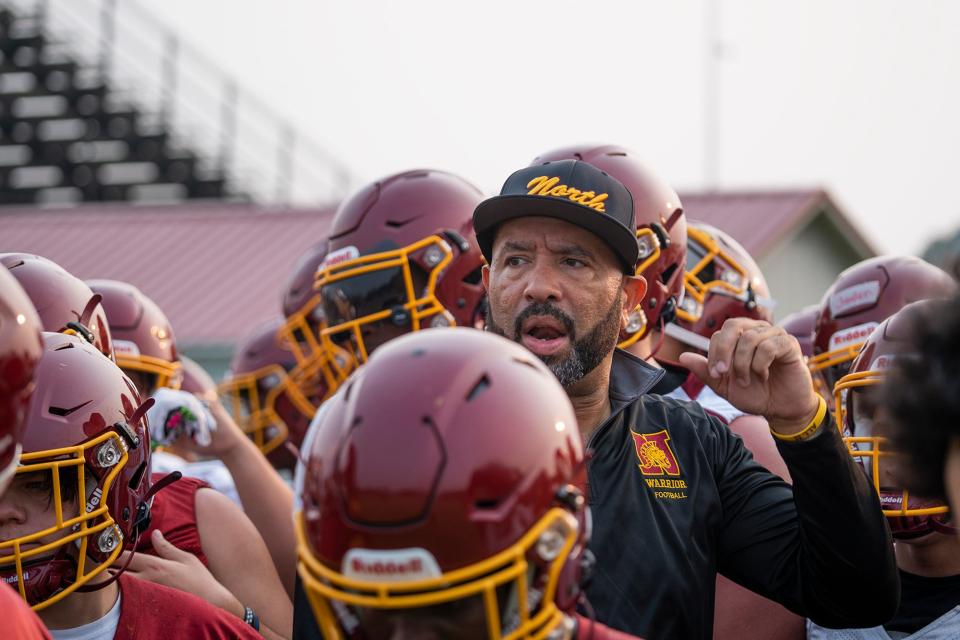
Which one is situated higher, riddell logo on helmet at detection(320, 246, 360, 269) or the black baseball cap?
the black baseball cap

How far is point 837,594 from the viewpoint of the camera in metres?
2.74

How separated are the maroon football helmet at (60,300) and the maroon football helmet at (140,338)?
54cm

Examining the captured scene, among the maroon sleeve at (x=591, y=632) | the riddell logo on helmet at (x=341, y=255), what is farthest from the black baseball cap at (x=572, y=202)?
the maroon sleeve at (x=591, y=632)

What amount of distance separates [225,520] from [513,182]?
1316 millimetres

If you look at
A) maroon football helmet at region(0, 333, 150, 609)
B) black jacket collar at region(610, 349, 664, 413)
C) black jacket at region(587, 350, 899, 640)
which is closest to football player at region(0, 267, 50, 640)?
maroon football helmet at region(0, 333, 150, 609)

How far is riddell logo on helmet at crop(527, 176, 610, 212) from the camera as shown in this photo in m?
3.04

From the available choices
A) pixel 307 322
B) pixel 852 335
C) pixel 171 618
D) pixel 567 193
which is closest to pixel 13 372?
pixel 171 618

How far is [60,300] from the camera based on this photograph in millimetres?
3760

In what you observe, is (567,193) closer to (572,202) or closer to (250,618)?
(572,202)

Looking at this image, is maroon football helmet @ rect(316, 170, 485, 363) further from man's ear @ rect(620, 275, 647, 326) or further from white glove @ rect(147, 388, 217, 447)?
man's ear @ rect(620, 275, 647, 326)

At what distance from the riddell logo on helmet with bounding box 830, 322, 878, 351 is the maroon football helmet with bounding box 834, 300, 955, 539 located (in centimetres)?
92


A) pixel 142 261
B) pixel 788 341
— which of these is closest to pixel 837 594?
pixel 788 341

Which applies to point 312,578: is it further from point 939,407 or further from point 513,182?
point 513,182

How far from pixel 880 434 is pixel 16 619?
2.17 metres
